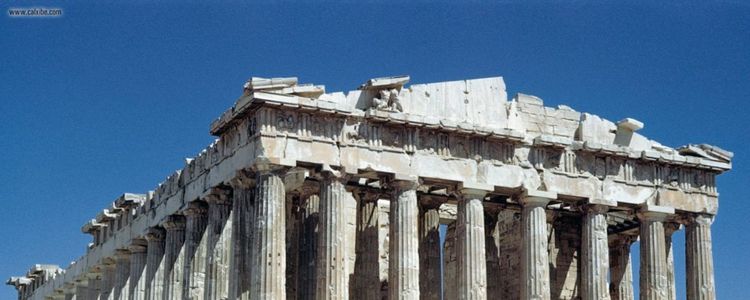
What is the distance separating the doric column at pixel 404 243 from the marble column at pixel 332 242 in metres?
1.68

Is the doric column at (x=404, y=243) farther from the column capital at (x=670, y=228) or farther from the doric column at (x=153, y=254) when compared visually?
the doric column at (x=153, y=254)

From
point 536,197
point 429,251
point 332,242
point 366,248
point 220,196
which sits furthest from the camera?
point 429,251

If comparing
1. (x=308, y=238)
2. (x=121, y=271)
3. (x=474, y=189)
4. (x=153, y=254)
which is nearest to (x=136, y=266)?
(x=153, y=254)

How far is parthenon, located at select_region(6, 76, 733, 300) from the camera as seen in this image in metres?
38.7

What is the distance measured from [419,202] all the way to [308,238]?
3.66 meters

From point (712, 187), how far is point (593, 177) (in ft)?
14.4

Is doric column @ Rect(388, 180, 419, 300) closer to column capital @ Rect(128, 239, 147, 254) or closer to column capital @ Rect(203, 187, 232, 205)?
column capital @ Rect(203, 187, 232, 205)

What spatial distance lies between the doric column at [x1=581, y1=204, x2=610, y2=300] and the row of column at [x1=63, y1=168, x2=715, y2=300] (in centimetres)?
3

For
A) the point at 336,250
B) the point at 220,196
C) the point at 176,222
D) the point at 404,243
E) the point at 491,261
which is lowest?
the point at 336,250

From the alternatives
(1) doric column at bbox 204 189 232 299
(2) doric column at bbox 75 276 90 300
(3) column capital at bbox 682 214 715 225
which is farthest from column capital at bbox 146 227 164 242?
(3) column capital at bbox 682 214 715 225

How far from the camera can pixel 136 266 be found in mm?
48656

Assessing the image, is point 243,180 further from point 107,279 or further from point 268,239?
point 107,279

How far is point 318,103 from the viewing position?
38.9 meters

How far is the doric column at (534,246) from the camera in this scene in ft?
137
